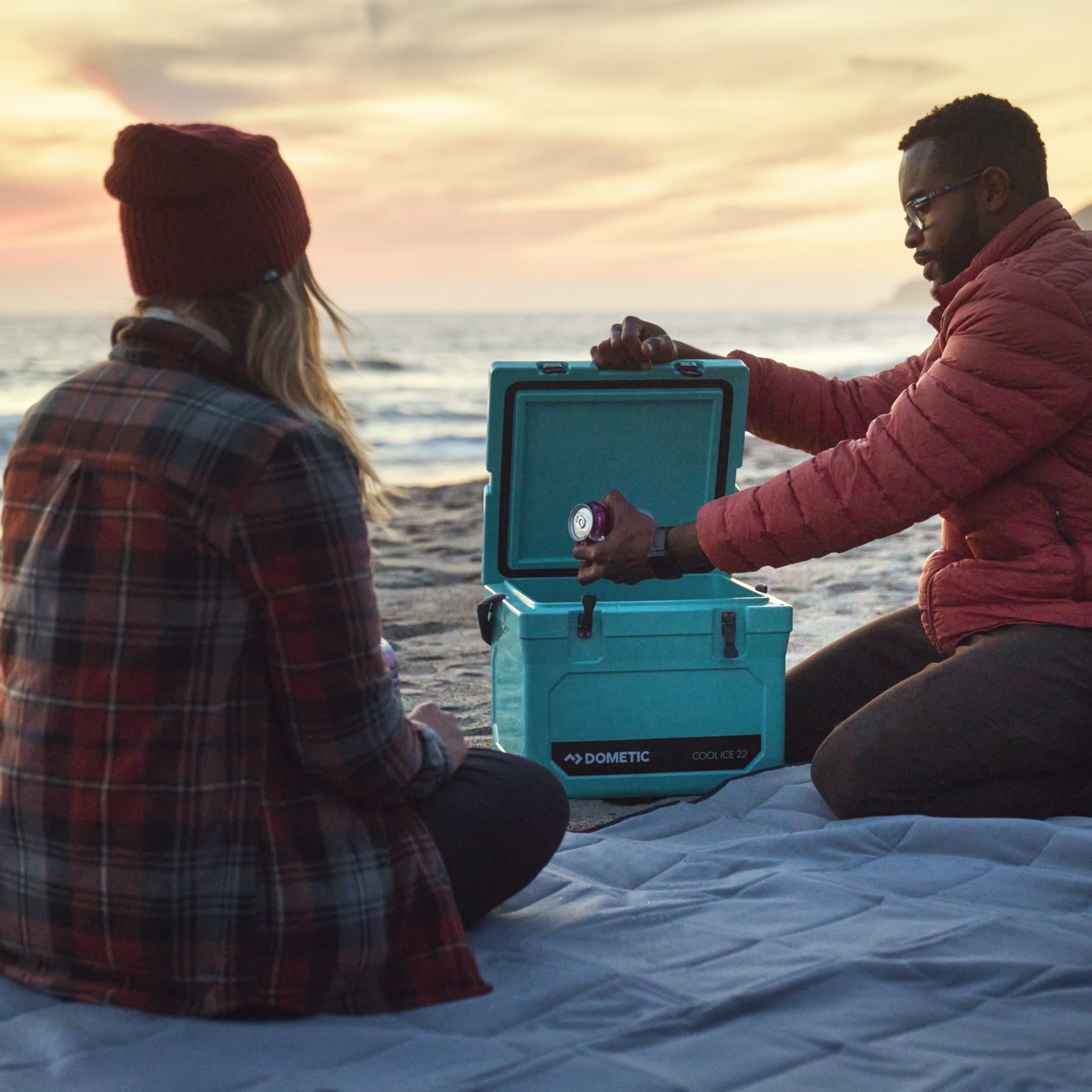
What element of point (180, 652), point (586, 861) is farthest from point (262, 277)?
point (586, 861)

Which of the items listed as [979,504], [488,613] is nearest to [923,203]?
[979,504]

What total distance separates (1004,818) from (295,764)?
1.53 m

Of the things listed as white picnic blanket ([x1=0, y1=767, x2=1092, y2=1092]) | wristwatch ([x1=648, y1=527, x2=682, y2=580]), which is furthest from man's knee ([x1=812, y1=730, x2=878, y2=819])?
wristwatch ([x1=648, y1=527, x2=682, y2=580])

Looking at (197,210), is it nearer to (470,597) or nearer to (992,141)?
(992,141)

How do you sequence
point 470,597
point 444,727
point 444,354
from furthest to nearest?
point 444,354 < point 470,597 < point 444,727

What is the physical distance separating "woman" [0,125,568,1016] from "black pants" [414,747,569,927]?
19 cm

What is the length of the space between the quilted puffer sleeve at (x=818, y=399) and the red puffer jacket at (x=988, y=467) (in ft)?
1.85

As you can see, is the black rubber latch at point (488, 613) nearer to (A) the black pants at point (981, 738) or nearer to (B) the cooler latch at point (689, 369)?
(B) the cooler latch at point (689, 369)

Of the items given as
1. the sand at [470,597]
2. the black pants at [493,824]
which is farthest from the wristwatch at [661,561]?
the black pants at [493,824]

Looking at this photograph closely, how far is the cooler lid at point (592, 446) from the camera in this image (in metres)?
3.16

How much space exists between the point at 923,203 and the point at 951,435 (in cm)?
54

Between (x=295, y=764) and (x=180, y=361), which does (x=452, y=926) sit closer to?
(x=295, y=764)

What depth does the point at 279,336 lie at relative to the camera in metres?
1.72

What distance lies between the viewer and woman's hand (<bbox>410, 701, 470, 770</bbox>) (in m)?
1.97
